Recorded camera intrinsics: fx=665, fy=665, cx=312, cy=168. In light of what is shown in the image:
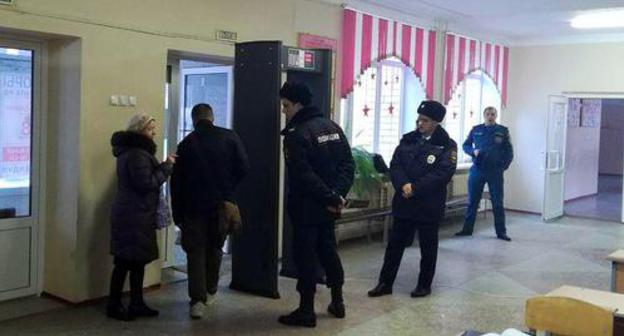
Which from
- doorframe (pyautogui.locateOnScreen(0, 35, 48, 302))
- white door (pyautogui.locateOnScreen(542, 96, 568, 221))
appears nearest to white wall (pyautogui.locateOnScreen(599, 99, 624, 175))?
white door (pyautogui.locateOnScreen(542, 96, 568, 221))

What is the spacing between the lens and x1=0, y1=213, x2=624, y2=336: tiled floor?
4.34 meters

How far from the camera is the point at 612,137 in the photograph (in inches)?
645

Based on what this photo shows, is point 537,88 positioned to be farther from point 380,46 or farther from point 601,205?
point 380,46

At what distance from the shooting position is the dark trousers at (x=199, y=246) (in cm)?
445

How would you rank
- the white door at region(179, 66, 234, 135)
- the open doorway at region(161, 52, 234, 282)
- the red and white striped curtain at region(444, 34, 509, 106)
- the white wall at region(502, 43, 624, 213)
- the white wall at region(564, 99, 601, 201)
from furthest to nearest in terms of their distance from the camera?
the white wall at region(564, 99, 601, 201)
the white wall at region(502, 43, 624, 213)
the red and white striped curtain at region(444, 34, 509, 106)
the white door at region(179, 66, 234, 135)
the open doorway at region(161, 52, 234, 282)

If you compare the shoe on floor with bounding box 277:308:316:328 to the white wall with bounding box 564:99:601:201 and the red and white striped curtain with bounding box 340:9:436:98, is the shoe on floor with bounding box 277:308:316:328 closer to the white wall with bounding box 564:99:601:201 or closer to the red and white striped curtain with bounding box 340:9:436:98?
the red and white striped curtain with bounding box 340:9:436:98

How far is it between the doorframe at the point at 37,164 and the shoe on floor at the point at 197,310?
1283 millimetres

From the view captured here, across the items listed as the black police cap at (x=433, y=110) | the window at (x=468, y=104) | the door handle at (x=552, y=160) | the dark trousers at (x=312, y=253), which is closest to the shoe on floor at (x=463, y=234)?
the window at (x=468, y=104)

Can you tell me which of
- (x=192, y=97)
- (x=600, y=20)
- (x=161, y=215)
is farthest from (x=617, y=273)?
(x=600, y=20)

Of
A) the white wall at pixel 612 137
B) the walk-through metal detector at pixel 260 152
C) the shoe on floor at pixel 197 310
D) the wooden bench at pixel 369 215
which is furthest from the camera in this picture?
the white wall at pixel 612 137

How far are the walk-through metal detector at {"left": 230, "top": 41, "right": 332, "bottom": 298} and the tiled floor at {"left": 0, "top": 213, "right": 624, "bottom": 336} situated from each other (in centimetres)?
23

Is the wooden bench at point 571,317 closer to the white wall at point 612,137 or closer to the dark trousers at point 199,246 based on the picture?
the dark trousers at point 199,246

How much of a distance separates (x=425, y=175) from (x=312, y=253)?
47.0 inches

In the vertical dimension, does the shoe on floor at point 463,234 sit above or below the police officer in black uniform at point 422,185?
below
